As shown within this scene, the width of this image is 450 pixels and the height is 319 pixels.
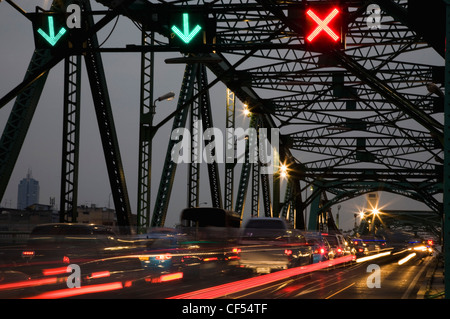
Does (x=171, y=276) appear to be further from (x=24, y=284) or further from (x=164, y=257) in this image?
(x=24, y=284)

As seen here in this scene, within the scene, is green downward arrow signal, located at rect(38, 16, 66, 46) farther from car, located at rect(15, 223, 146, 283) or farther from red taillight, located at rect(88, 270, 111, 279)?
red taillight, located at rect(88, 270, 111, 279)

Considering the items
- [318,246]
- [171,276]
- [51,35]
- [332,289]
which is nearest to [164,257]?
[171,276]

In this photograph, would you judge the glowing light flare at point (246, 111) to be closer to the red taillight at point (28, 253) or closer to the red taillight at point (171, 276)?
the red taillight at point (171, 276)

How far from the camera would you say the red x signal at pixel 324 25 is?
1470 cm

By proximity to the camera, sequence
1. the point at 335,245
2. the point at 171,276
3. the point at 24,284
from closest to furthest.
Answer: the point at 24,284 → the point at 171,276 → the point at 335,245

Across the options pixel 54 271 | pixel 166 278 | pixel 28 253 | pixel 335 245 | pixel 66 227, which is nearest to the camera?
pixel 54 271

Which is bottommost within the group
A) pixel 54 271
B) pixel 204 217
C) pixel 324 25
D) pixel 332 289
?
pixel 332 289

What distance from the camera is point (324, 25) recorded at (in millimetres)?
14719

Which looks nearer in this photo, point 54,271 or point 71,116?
point 54,271

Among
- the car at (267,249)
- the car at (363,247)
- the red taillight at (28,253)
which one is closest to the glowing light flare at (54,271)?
the red taillight at (28,253)

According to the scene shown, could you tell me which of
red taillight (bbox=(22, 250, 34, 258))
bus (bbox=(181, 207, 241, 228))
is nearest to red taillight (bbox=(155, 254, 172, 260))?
red taillight (bbox=(22, 250, 34, 258))

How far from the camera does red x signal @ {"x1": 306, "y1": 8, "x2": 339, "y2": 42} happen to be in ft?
48.2

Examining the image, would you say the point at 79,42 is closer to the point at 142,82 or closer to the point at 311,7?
the point at 311,7

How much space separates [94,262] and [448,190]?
31.4 ft
